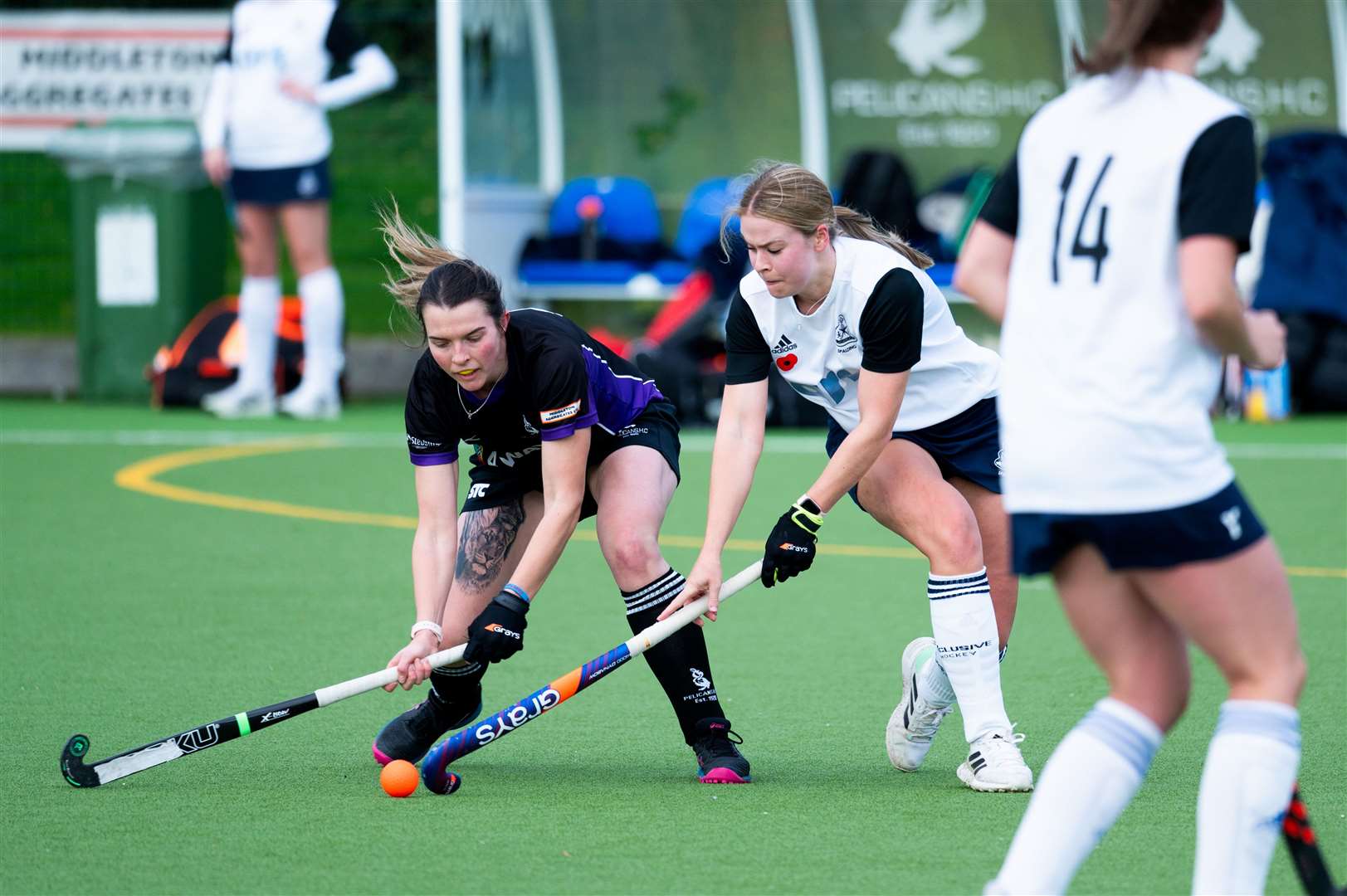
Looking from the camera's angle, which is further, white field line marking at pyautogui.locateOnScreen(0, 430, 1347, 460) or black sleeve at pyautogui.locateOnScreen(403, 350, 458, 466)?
white field line marking at pyautogui.locateOnScreen(0, 430, 1347, 460)

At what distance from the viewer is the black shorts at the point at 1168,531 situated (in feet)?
7.80

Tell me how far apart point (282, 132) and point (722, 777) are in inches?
268

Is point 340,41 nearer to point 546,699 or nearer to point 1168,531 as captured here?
point 546,699

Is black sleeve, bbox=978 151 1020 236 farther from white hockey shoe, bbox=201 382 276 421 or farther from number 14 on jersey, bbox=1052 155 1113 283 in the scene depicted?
white hockey shoe, bbox=201 382 276 421

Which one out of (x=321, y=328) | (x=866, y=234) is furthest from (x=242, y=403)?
(x=866, y=234)

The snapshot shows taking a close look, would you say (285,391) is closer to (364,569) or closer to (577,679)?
(364,569)

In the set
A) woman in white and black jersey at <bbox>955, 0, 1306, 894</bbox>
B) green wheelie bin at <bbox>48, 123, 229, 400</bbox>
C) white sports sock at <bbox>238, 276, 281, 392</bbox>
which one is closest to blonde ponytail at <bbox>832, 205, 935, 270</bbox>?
woman in white and black jersey at <bbox>955, 0, 1306, 894</bbox>

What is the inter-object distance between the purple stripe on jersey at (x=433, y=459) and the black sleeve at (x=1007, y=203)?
1.57 meters

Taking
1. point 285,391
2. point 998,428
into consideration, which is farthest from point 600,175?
point 998,428

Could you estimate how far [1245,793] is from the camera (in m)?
2.45

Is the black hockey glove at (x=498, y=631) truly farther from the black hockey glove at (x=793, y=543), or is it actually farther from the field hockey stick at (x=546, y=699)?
the black hockey glove at (x=793, y=543)

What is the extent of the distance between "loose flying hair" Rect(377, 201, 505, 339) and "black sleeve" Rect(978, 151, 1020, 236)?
1.28 meters

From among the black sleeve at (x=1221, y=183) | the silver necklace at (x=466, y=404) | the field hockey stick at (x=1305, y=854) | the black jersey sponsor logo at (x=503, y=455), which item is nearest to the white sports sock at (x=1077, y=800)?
the field hockey stick at (x=1305, y=854)

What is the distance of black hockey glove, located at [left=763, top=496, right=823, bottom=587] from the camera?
361 centimetres
